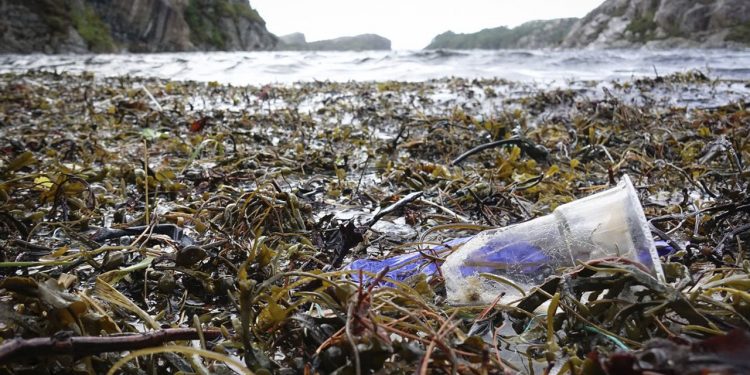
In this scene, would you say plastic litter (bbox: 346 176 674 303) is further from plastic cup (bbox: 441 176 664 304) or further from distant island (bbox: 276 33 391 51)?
distant island (bbox: 276 33 391 51)

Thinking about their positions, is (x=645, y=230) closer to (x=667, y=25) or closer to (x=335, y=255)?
(x=335, y=255)

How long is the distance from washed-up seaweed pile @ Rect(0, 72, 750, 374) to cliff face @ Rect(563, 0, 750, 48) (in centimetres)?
3905

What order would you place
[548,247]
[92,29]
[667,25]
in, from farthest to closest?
1. [667,25]
2. [92,29]
3. [548,247]

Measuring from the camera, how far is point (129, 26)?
41.3 meters

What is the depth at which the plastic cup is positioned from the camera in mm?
1146

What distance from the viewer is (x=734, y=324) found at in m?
0.93

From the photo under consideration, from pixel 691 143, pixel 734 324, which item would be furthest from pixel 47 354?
pixel 691 143

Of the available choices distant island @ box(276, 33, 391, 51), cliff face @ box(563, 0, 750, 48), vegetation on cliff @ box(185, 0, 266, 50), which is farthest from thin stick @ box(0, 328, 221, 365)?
distant island @ box(276, 33, 391, 51)

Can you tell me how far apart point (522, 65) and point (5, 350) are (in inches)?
584

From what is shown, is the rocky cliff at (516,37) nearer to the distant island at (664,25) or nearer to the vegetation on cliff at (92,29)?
the distant island at (664,25)

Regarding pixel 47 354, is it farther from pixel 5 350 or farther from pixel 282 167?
pixel 282 167

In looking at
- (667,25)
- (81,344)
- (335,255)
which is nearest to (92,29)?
(335,255)

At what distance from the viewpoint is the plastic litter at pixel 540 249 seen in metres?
1.15

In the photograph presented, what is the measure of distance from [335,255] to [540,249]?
1.98ft
